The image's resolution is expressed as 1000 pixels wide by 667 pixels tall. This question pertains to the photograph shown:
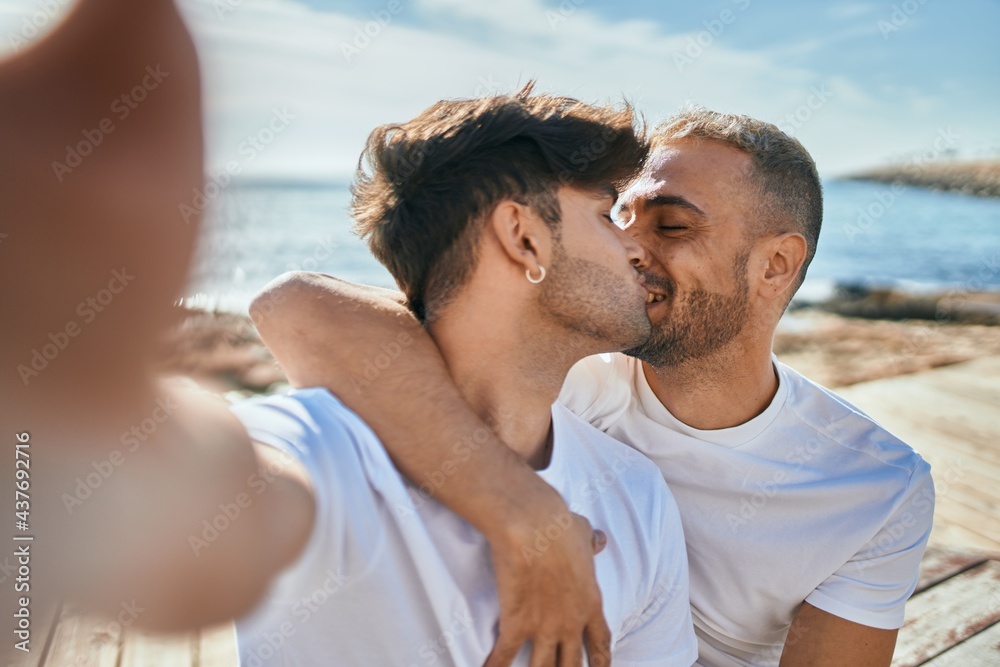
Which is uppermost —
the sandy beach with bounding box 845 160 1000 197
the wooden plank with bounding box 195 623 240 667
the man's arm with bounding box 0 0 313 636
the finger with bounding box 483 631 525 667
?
the man's arm with bounding box 0 0 313 636

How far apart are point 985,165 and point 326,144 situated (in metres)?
32.1

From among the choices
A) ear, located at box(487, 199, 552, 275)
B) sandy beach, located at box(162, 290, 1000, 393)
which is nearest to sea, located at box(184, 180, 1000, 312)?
sandy beach, located at box(162, 290, 1000, 393)

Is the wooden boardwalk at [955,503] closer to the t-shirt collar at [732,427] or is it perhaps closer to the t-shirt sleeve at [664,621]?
the t-shirt collar at [732,427]

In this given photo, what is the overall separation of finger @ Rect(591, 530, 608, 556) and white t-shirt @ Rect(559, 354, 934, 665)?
2.04 feet

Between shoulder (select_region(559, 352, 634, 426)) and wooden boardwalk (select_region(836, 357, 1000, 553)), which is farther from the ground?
shoulder (select_region(559, 352, 634, 426))

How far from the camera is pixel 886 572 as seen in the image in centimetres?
209

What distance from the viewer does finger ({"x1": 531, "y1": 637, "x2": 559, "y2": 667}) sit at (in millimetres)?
1506

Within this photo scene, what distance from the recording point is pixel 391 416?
5.08 feet

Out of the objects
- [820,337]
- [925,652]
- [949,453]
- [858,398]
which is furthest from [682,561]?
[820,337]

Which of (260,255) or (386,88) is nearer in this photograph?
(260,255)

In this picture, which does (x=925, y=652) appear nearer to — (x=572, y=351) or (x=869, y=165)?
(x=572, y=351)

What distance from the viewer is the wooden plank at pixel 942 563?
285 centimetres

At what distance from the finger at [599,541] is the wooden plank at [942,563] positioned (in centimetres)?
177

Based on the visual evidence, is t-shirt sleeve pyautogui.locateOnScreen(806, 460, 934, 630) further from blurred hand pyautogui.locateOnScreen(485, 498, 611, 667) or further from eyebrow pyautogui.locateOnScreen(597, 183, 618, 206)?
eyebrow pyautogui.locateOnScreen(597, 183, 618, 206)
